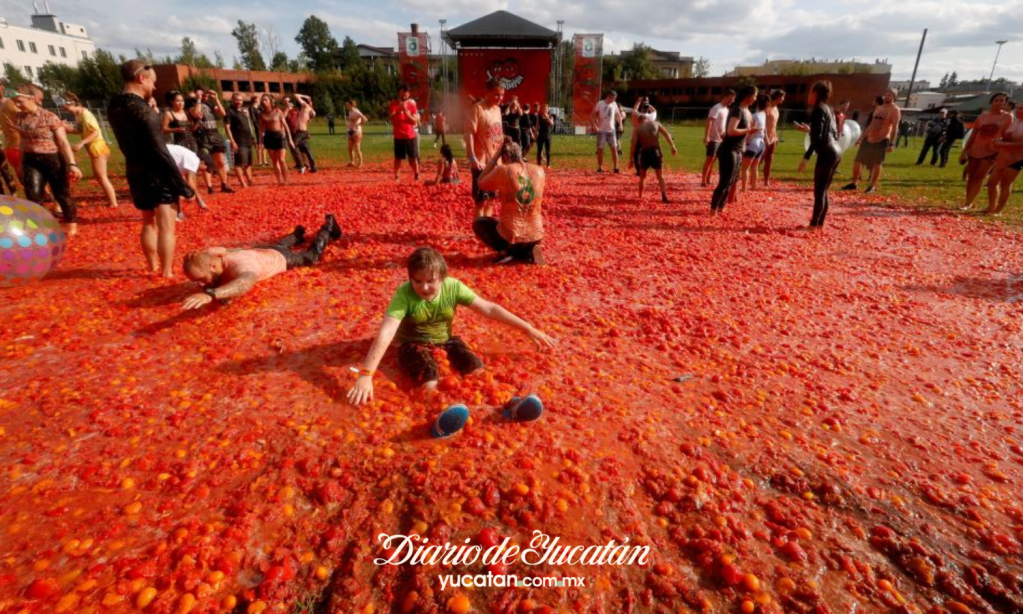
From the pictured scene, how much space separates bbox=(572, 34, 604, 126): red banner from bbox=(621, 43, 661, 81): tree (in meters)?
48.0

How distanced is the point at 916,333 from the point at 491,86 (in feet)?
22.0

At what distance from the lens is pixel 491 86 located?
311 inches

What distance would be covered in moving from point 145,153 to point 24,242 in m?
1.65

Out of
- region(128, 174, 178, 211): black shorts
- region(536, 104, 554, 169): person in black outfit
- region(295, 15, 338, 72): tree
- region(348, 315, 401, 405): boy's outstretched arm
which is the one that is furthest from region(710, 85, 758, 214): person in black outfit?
region(295, 15, 338, 72): tree

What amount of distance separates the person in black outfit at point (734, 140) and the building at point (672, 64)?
89.5 meters

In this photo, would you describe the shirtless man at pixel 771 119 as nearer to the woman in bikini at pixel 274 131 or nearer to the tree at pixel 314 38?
the woman in bikini at pixel 274 131

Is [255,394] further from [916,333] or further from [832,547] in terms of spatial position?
[916,333]

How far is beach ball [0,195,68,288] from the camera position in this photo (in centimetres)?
542

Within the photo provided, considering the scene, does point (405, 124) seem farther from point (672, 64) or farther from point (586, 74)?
point (672, 64)

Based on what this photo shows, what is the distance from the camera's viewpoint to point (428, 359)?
13.5 ft

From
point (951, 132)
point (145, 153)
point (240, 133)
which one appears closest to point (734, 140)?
point (145, 153)

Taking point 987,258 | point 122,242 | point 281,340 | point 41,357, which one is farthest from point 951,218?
point 122,242

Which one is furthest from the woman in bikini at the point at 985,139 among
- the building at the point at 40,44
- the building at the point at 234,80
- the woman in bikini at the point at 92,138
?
the building at the point at 40,44

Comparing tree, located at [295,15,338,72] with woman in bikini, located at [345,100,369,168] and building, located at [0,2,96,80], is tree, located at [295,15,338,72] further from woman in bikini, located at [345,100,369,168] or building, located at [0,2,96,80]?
woman in bikini, located at [345,100,369,168]
